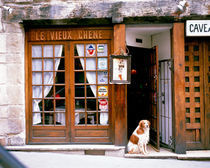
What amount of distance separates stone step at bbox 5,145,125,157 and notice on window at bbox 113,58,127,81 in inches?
68.9

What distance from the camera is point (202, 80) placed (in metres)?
6.82

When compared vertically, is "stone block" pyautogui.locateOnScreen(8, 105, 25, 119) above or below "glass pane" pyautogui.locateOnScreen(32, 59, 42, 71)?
below

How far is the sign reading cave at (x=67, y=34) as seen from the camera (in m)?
6.70

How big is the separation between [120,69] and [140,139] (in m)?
1.80

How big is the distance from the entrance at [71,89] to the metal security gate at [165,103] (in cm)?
161

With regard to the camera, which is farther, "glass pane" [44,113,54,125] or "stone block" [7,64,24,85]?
"glass pane" [44,113,54,125]

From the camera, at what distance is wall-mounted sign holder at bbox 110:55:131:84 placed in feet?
20.7

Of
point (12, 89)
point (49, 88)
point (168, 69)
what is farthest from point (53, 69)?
point (168, 69)

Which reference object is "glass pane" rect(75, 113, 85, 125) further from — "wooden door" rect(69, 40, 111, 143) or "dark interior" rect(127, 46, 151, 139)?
"dark interior" rect(127, 46, 151, 139)

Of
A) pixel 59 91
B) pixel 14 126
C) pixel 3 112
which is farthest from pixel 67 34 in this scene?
pixel 14 126

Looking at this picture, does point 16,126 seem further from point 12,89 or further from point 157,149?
point 157,149

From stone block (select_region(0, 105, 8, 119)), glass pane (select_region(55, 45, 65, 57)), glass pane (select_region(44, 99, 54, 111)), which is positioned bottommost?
stone block (select_region(0, 105, 8, 119))

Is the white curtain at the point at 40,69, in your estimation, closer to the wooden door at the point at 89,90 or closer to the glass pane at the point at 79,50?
the glass pane at the point at 79,50

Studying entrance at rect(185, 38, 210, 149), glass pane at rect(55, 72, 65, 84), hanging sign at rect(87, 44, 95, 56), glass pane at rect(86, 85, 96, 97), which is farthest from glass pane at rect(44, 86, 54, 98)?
entrance at rect(185, 38, 210, 149)
